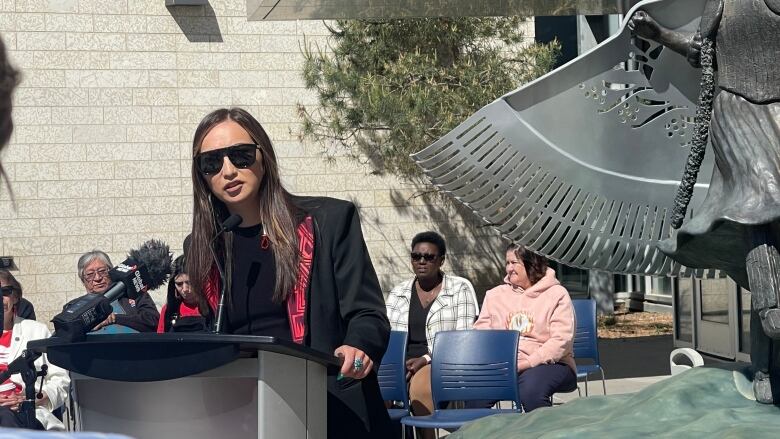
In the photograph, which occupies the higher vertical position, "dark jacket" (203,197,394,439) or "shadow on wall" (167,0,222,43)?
"shadow on wall" (167,0,222,43)

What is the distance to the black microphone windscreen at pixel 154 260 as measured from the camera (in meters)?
2.84

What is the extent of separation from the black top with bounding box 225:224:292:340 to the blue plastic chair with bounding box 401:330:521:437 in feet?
11.4

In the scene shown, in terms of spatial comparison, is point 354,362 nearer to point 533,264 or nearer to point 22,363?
point 22,363

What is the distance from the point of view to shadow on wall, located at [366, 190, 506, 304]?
48.8 ft

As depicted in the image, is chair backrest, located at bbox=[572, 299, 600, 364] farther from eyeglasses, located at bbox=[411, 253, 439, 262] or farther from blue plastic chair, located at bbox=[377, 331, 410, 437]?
blue plastic chair, located at bbox=[377, 331, 410, 437]

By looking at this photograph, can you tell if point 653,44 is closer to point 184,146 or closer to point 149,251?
point 149,251

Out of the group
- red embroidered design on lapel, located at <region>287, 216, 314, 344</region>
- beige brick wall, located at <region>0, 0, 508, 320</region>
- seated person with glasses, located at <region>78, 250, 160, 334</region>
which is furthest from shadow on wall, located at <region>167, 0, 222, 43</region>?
red embroidered design on lapel, located at <region>287, 216, 314, 344</region>

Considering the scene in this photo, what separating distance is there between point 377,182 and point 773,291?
36.6 feet

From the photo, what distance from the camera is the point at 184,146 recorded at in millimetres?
14078

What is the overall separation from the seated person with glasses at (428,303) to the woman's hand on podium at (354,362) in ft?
14.2

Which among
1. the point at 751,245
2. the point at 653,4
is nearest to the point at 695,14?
the point at 653,4

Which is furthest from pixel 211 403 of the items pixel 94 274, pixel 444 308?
pixel 94 274

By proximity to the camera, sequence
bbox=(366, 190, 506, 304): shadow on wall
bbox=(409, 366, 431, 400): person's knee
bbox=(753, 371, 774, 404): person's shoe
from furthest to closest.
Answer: bbox=(366, 190, 506, 304): shadow on wall
bbox=(409, 366, 431, 400): person's knee
bbox=(753, 371, 774, 404): person's shoe

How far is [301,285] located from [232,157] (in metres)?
0.38
